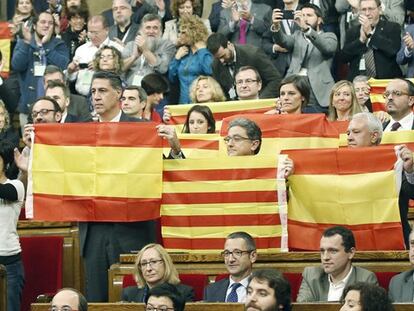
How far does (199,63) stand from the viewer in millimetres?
14977

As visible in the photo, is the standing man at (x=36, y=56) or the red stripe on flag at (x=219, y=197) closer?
the red stripe on flag at (x=219, y=197)

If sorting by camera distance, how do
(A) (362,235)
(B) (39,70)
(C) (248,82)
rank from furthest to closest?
(B) (39,70) → (C) (248,82) → (A) (362,235)

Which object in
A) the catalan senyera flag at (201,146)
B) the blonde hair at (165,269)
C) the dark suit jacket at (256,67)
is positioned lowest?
the blonde hair at (165,269)

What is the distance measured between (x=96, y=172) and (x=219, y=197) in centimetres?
91

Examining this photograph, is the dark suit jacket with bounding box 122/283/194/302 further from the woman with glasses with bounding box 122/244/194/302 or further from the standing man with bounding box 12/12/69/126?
the standing man with bounding box 12/12/69/126

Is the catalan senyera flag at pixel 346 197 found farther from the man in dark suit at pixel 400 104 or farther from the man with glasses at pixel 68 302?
the man with glasses at pixel 68 302

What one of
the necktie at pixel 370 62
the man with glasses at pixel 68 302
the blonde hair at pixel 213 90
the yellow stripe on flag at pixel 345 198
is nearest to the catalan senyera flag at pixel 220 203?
the yellow stripe on flag at pixel 345 198

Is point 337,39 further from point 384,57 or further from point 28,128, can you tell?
point 28,128

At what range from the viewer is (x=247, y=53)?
14.5 m

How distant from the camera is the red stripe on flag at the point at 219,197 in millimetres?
10984

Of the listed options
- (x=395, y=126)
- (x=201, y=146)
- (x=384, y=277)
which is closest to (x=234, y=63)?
(x=201, y=146)

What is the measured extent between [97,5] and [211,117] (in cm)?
631

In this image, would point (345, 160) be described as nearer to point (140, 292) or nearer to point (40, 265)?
point (140, 292)

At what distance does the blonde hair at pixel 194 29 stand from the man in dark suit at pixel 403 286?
5.71 meters
